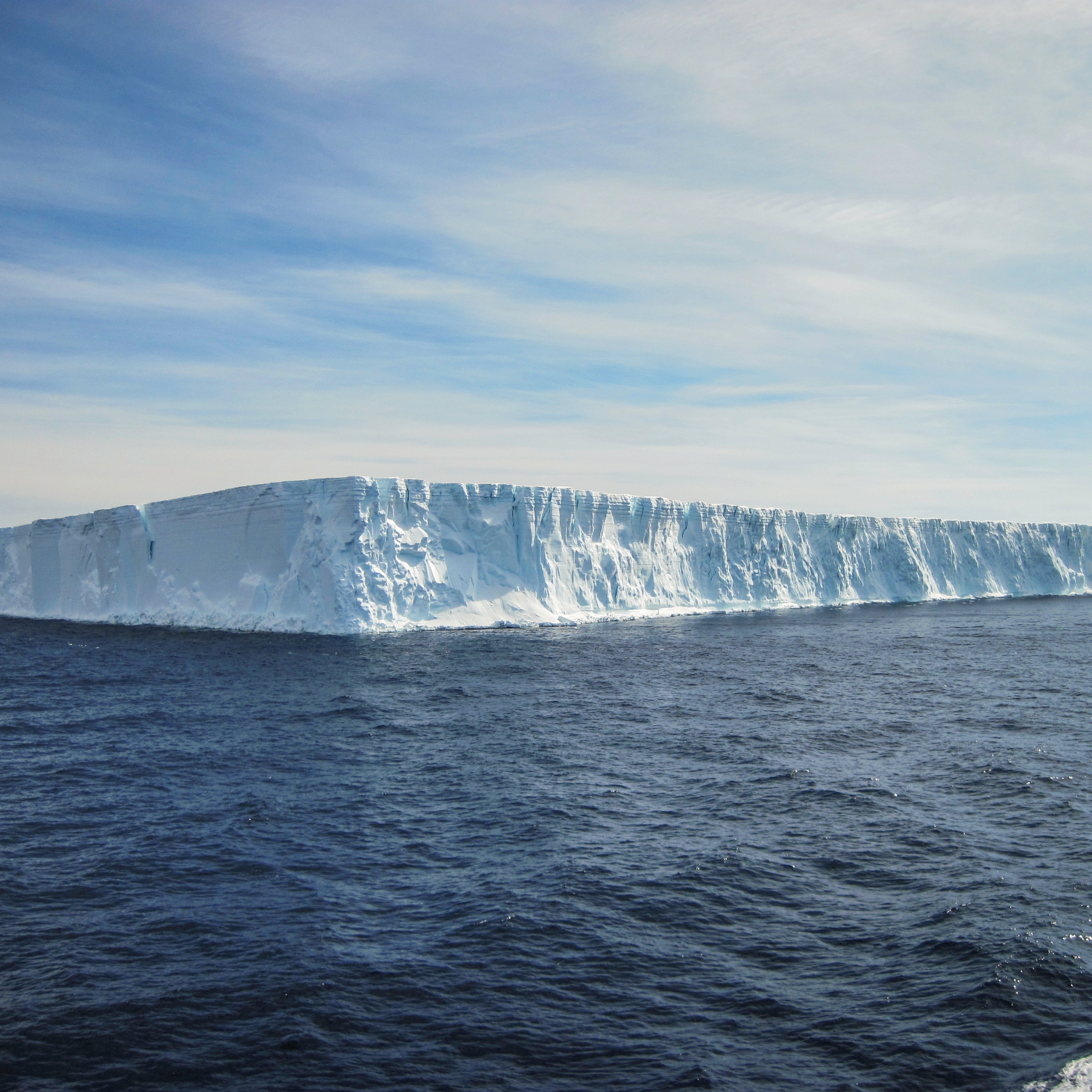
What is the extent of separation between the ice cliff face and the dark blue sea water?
16.3 metres

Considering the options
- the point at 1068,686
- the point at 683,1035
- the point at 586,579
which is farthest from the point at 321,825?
the point at 586,579

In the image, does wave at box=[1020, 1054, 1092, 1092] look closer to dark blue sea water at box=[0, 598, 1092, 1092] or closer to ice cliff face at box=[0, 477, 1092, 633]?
dark blue sea water at box=[0, 598, 1092, 1092]

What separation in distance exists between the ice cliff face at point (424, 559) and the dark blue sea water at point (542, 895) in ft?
53.5

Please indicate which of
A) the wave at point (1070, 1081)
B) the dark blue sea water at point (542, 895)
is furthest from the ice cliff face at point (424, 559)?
the wave at point (1070, 1081)

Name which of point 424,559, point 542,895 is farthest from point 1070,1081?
point 424,559

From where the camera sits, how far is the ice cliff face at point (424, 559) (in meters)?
36.8

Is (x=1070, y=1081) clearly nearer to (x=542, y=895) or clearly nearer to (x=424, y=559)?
(x=542, y=895)

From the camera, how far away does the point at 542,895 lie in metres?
9.75

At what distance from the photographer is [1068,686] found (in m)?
23.6

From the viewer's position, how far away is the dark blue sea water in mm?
6930

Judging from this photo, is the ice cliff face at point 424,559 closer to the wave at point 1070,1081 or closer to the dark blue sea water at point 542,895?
the dark blue sea water at point 542,895

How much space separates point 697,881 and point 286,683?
1597 cm

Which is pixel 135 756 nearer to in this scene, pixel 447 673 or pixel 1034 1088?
pixel 447 673

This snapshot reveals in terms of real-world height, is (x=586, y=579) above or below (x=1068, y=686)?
above
